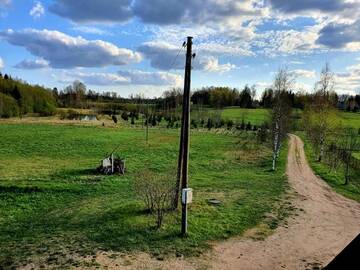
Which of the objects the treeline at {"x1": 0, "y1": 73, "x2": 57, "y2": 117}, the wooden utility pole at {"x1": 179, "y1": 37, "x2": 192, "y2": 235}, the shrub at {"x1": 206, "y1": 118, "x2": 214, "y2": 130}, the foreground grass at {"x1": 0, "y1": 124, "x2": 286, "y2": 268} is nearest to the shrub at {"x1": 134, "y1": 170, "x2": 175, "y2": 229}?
the foreground grass at {"x1": 0, "y1": 124, "x2": 286, "y2": 268}

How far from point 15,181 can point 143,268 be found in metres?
14.6

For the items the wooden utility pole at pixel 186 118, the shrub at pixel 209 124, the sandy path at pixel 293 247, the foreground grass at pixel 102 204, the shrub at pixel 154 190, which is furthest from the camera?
the shrub at pixel 209 124

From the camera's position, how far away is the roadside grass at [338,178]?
26348mm

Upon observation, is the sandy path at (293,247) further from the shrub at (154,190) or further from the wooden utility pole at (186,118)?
the shrub at (154,190)

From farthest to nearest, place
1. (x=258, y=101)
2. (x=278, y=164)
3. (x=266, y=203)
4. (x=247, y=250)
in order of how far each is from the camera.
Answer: (x=258, y=101) → (x=278, y=164) → (x=266, y=203) → (x=247, y=250)

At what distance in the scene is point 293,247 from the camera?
578 inches

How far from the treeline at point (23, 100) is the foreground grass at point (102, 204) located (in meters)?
56.5

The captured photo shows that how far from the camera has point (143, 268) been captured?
1225 centimetres

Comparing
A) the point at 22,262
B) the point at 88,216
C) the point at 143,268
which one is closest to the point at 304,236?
the point at 143,268

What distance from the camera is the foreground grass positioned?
549 inches

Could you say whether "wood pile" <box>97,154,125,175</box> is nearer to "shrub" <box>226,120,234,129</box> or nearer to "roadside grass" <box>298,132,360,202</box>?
"roadside grass" <box>298,132,360,202</box>

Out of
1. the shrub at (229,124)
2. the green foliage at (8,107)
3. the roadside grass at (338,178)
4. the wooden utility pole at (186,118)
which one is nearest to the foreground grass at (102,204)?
the wooden utility pole at (186,118)

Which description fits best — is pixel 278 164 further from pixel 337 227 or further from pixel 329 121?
pixel 337 227

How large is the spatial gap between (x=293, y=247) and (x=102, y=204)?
373 inches
